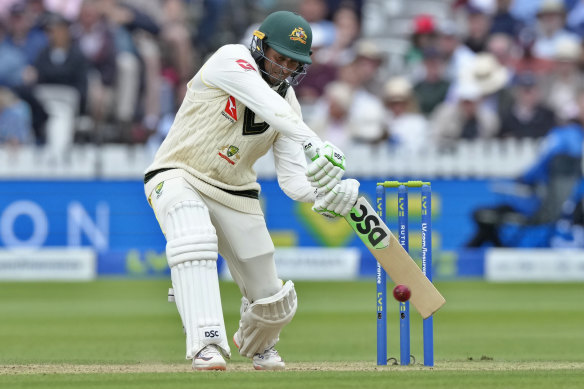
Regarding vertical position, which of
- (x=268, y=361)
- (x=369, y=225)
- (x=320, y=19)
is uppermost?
(x=320, y=19)

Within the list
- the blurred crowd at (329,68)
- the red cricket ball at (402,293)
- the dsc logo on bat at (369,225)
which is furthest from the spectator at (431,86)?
the red cricket ball at (402,293)

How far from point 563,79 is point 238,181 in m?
8.26

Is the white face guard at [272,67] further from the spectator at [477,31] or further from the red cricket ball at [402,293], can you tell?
the spectator at [477,31]

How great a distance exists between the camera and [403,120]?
12.4m

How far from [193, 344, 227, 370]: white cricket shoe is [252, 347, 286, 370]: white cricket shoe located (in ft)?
1.83

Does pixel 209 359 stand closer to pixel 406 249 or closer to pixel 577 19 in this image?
pixel 406 249

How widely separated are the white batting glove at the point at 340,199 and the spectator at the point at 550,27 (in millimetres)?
8844

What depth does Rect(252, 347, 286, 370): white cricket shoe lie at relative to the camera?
17.3 feet

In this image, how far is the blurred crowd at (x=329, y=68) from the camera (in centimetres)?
1243

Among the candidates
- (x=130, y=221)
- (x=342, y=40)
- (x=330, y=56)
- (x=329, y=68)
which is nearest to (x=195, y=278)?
(x=130, y=221)

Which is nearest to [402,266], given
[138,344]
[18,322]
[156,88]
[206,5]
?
[138,344]

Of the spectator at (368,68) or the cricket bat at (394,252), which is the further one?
the spectator at (368,68)

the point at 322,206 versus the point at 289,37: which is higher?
the point at 289,37

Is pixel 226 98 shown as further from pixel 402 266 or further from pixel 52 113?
pixel 52 113
